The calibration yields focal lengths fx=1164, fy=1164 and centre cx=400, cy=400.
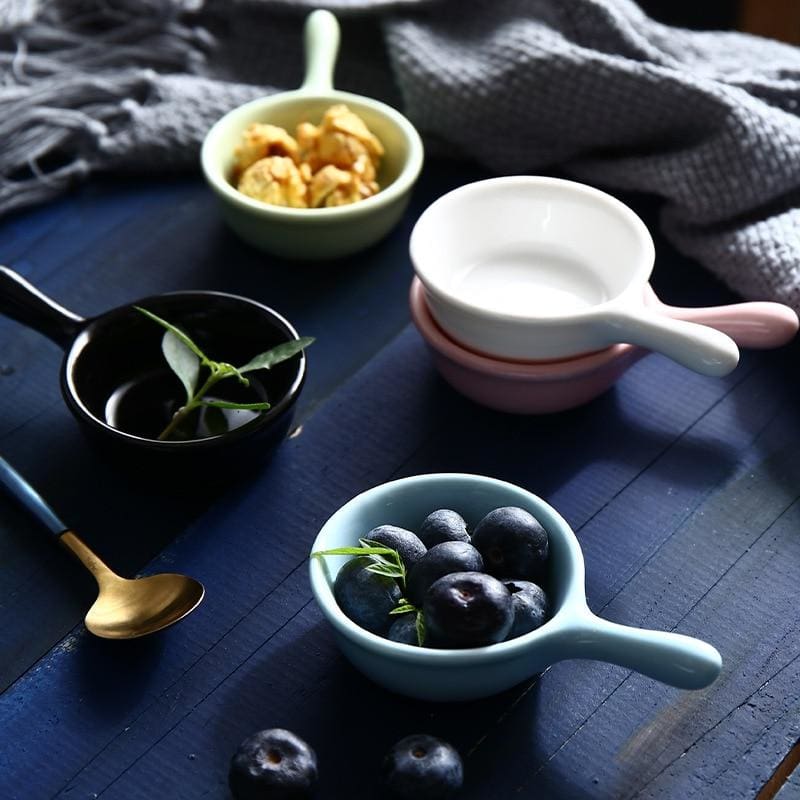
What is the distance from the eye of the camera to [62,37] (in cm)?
129

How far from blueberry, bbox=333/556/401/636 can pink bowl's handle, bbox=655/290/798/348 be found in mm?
342

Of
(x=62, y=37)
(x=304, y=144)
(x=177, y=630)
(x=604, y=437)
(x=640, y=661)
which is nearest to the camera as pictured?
(x=640, y=661)

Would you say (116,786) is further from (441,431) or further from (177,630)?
(441,431)

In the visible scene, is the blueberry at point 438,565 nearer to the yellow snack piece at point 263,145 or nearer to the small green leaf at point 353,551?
the small green leaf at point 353,551

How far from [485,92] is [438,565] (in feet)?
1.90

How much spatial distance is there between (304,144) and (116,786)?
24.3 inches

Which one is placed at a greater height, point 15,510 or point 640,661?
point 640,661

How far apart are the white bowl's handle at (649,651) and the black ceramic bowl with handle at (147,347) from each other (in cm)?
29

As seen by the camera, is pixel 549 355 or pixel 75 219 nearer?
pixel 549 355

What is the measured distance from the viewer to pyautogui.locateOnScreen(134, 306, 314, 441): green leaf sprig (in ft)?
2.86

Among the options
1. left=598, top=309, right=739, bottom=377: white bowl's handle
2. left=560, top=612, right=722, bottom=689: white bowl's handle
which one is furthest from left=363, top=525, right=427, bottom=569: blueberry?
left=598, top=309, right=739, bottom=377: white bowl's handle

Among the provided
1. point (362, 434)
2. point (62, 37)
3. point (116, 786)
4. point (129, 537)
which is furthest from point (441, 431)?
point (62, 37)

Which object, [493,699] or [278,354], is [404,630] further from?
[278,354]

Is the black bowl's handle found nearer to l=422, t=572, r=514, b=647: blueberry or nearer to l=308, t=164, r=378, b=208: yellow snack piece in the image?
l=308, t=164, r=378, b=208: yellow snack piece
